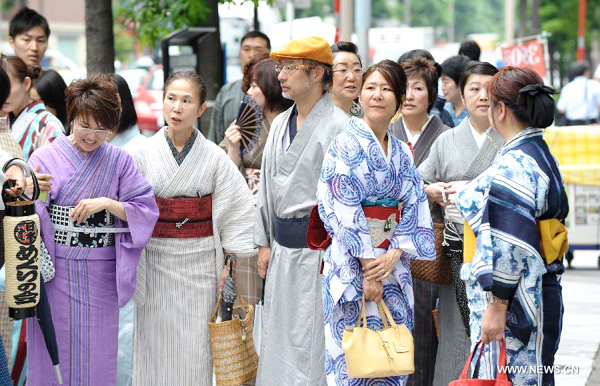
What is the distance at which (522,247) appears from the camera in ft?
12.5

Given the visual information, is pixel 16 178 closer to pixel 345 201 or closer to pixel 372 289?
pixel 345 201

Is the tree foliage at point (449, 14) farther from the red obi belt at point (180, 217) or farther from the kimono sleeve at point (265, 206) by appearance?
the red obi belt at point (180, 217)

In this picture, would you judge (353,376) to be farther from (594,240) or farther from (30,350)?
(594,240)

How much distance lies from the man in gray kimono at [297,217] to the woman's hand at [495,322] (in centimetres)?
131

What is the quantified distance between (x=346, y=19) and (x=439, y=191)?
6.00 meters

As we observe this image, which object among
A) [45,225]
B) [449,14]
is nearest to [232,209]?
[45,225]

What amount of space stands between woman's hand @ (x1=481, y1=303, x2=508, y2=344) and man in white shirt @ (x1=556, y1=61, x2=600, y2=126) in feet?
43.7

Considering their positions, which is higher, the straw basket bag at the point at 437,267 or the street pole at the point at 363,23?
the street pole at the point at 363,23

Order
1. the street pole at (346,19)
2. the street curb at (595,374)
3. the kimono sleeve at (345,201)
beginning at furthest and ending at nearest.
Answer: the street pole at (346,19) < the street curb at (595,374) < the kimono sleeve at (345,201)

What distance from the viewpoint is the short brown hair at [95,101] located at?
485 cm

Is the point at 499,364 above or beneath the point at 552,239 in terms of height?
beneath

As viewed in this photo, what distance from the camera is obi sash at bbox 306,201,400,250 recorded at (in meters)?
4.55

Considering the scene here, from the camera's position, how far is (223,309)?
548 cm

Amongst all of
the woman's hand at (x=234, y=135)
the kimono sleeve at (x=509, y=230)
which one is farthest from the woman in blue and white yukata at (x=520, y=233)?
the woman's hand at (x=234, y=135)
